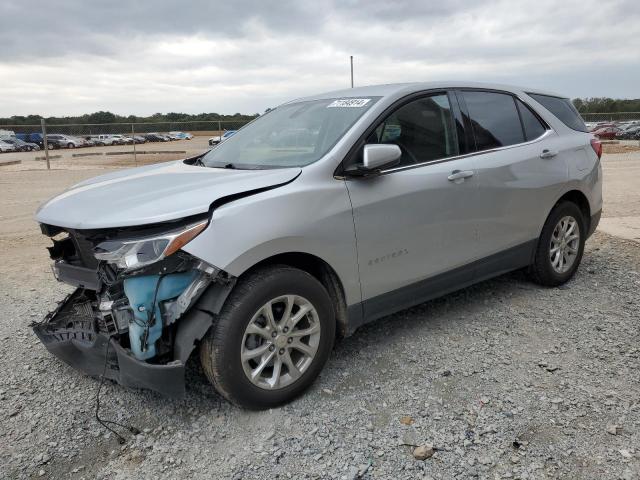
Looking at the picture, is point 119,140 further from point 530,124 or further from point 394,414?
point 394,414

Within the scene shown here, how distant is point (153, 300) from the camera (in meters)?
2.79

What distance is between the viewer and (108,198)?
10.4ft

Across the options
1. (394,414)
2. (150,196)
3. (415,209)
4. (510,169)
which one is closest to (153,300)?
(150,196)

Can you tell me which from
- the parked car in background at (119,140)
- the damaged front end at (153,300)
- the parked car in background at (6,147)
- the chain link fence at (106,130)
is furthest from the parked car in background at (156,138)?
the damaged front end at (153,300)

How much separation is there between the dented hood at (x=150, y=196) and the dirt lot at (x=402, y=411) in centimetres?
115

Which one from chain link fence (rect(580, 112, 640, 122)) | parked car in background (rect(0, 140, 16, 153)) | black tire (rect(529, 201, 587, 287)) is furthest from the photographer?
chain link fence (rect(580, 112, 640, 122))

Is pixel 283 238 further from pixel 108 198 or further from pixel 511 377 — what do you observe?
pixel 511 377

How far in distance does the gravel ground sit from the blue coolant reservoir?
53 centimetres

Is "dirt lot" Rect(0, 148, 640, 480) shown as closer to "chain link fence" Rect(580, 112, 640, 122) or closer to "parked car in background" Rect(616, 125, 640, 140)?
"chain link fence" Rect(580, 112, 640, 122)

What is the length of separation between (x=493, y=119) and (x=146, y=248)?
299cm

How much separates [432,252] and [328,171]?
39.7 inches

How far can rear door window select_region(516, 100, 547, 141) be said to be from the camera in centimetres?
466

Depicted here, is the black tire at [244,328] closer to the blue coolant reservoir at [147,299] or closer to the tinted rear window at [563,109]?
the blue coolant reservoir at [147,299]

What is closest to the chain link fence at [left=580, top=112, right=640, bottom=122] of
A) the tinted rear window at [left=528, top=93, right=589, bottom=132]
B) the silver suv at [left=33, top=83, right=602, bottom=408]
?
the tinted rear window at [left=528, top=93, right=589, bottom=132]
